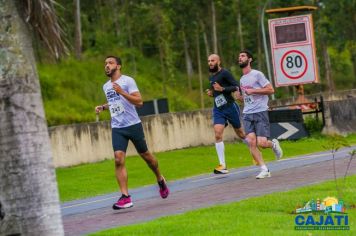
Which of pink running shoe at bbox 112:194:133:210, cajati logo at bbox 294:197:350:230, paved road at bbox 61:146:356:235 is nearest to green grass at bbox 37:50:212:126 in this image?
paved road at bbox 61:146:356:235

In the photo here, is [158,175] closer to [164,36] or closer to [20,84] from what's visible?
[20,84]

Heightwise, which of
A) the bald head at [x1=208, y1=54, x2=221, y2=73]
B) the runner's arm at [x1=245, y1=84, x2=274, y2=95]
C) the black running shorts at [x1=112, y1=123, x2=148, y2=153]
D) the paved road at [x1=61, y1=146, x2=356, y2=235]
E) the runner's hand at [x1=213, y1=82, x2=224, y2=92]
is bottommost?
the paved road at [x1=61, y1=146, x2=356, y2=235]

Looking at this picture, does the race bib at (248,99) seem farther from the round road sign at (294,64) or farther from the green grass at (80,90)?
the green grass at (80,90)

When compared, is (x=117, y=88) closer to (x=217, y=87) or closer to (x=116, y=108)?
(x=116, y=108)

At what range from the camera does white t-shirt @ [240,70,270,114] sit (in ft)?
50.3

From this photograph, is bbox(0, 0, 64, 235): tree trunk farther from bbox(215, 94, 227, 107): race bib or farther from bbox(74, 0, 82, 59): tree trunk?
bbox(74, 0, 82, 59): tree trunk

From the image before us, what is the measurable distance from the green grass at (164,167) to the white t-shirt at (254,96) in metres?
3.19

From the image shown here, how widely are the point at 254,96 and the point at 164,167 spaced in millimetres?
5737

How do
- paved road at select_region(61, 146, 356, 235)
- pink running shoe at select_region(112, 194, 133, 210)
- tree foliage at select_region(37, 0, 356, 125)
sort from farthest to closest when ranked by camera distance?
tree foliage at select_region(37, 0, 356, 125), pink running shoe at select_region(112, 194, 133, 210), paved road at select_region(61, 146, 356, 235)

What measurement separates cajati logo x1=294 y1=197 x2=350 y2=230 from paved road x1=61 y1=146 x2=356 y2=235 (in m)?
1.93

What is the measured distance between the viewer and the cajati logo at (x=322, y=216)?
923 cm

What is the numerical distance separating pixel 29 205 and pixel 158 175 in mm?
6545

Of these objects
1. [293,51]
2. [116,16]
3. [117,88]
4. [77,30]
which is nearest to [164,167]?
[117,88]

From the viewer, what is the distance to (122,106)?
1312 centimetres
